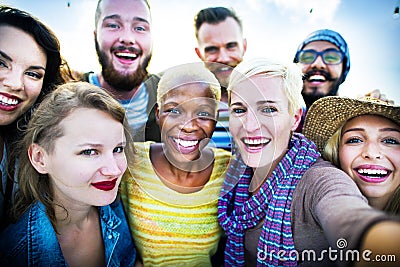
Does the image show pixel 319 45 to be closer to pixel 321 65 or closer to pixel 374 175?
pixel 321 65

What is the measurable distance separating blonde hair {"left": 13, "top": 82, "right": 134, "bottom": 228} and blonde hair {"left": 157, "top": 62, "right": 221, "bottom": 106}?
0.24m

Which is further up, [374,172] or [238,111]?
[238,111]

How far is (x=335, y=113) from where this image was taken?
5.64ft

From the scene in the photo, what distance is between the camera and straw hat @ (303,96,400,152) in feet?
5.24

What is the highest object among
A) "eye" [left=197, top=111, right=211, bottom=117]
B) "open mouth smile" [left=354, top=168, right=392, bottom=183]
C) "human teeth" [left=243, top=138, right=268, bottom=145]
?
"eye" [left=197, top=111, right=211, bottom=117]

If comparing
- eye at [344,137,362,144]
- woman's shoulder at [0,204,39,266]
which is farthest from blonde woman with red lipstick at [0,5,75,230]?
eye at [344,137,362,144]

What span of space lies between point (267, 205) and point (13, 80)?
1.30 meters

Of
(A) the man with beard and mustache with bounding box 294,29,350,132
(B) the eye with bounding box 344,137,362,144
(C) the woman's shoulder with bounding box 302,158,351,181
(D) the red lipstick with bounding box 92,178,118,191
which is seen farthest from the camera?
(A) the man with beard and mustache with bounding box 294,29,350,132

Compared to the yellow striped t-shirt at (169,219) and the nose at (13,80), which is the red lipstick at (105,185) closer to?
the yellow striped t-shirt at (169,219)

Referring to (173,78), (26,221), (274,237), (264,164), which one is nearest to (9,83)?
(26,221)

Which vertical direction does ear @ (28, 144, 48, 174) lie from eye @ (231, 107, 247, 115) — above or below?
below

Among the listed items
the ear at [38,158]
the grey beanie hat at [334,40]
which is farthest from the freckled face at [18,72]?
the grey beanie hat at [334,40]

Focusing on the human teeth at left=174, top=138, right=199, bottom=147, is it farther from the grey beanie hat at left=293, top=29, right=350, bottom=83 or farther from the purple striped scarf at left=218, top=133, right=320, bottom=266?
the grey beanie hat at left=293, top=29, right=350, bottom=83

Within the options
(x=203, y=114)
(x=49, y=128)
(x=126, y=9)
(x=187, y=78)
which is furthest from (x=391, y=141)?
(x=126, y=9)
